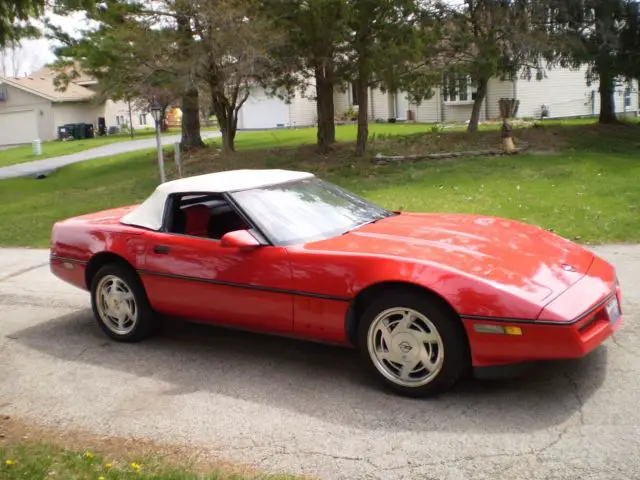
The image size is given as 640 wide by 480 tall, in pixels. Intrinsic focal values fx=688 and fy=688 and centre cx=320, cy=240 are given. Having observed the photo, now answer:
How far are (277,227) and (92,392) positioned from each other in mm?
1705

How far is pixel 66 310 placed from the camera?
274 inches

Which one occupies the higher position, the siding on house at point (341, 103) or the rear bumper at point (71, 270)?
the siding on house at point (341, 103)

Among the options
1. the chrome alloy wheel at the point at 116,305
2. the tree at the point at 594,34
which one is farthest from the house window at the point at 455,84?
the chrome alloy wheel at the point at 116,305

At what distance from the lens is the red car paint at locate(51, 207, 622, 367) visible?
3.92 meters

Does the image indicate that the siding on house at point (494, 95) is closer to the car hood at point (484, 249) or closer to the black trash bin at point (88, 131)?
the black trash bin at point (88, 131)

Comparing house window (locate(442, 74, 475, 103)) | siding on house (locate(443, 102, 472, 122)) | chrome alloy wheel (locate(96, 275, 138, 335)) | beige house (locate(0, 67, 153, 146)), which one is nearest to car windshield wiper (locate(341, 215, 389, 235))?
chrome alloy wheel (locate(96, 275, 138, 335))

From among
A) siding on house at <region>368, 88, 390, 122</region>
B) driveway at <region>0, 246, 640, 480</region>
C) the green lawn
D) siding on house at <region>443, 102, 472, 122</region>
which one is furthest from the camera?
siding on house at <region>368, 88, 390, 122</region>

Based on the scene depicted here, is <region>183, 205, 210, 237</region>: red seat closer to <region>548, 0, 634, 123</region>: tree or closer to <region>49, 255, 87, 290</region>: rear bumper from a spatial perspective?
<region>49, 255, 87, 290</region>: rear bumper

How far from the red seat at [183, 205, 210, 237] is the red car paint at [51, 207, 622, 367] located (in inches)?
6.9

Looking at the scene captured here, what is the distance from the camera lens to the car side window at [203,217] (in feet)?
17.4

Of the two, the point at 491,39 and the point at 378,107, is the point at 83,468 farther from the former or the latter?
the point at 378,107

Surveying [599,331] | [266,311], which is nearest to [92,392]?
[266,311]

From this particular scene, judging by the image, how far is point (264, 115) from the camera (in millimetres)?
43594

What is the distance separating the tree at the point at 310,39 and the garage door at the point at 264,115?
2438 centimetres
